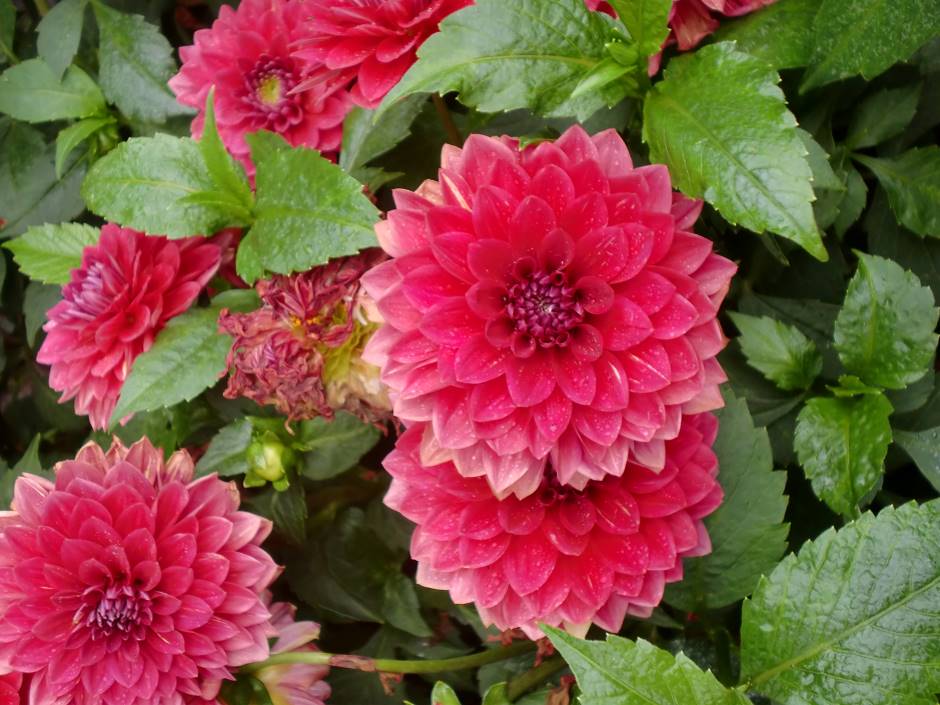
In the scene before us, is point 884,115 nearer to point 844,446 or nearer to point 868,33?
point 868,33

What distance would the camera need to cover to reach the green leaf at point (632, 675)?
606 mm

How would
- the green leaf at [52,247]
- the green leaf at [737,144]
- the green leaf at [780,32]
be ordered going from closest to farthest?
the green leaf at [737,144]
the green leaf at [780,32]
the green leaf at [52,247]

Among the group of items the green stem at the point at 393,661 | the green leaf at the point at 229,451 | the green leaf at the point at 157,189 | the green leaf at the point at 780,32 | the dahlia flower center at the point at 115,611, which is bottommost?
the green stem at the point at 393,661

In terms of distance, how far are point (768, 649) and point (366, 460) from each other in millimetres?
472

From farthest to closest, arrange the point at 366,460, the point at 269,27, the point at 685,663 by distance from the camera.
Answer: the point at 366,460 → the point at 269,27 → the point at 685,663

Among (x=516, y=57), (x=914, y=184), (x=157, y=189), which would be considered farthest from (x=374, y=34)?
(x=914, y=184)

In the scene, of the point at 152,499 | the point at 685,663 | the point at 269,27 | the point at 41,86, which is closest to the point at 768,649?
the point at 685,663

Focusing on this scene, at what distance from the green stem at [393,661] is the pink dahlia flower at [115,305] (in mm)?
282

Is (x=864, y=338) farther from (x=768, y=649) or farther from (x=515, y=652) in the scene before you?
(x=515, y=652)

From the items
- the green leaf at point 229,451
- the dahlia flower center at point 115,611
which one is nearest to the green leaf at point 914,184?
the green leaf at point 229,451

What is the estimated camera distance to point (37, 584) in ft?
2.63

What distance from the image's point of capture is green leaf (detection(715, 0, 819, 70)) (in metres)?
0.72

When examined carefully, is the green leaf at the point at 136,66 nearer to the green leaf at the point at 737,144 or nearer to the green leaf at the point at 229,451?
the green leaf at the point at 229,451

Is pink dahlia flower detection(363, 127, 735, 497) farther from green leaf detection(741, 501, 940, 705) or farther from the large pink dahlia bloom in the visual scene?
the large pink dahlia bloom
